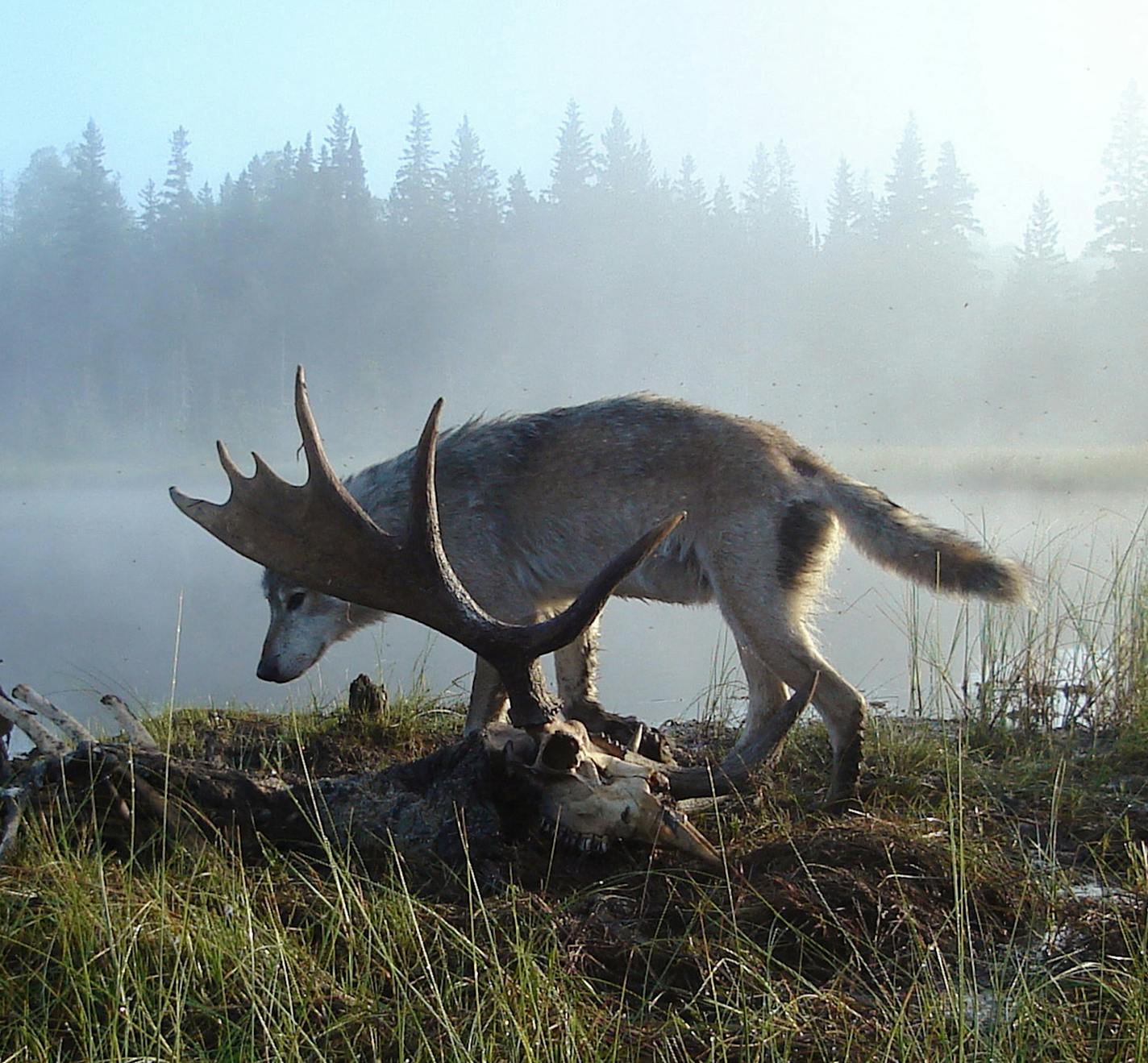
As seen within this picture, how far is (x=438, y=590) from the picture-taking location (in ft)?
9.50

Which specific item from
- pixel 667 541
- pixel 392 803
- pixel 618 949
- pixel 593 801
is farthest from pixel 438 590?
pixel 667 541

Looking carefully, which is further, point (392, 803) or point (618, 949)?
point (392, 803)

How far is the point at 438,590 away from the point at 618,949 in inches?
42.9

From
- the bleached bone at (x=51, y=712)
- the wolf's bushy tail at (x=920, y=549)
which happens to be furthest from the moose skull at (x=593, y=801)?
the wolf's bushy tail at (x=920, y=549)

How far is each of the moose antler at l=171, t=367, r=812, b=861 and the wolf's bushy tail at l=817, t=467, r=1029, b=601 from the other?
1188 millimetres

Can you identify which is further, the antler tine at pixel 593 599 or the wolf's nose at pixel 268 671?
the wolf's nose at pixel 268 671

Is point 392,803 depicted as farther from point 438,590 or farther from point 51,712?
point 51,712

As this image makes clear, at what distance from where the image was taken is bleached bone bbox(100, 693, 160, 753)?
3.11 m

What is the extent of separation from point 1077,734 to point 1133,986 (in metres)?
2.96

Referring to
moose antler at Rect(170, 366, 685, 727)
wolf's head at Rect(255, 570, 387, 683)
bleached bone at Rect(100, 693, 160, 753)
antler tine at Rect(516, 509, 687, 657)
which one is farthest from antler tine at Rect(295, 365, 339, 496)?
wolf's head at Rect(255, 570, 387, 683)

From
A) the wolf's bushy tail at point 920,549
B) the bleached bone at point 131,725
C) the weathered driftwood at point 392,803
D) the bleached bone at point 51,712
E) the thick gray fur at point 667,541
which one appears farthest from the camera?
the thick gray fur at point 667,541

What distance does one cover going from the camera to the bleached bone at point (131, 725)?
311 centimetres

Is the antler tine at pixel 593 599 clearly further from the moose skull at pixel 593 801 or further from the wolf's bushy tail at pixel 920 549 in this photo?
the wolf's bushy tail at pixel 920 549

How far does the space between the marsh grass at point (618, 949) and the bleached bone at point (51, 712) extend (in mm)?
447
